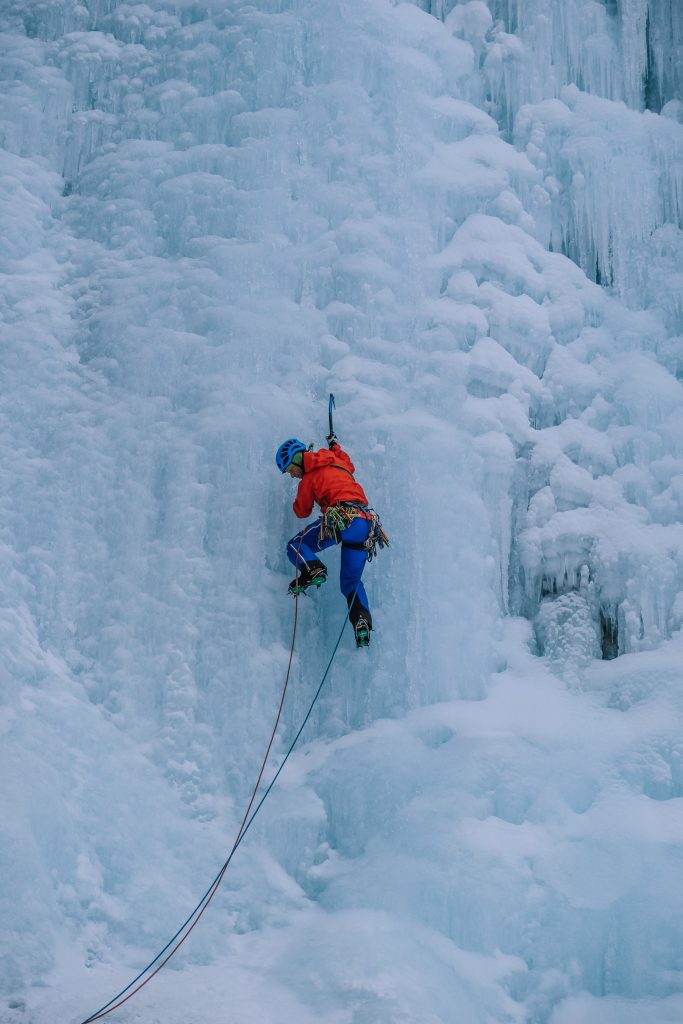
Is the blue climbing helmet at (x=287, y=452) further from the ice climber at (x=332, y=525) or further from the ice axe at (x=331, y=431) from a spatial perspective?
the ice axe at (x=331, y=431)

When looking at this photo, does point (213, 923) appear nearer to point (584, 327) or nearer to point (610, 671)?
point (610, 671)

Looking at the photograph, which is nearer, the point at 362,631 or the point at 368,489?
the point at 362,631

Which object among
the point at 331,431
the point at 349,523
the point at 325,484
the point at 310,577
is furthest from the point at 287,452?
the point at 310,577

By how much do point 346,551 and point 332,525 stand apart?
0.16m

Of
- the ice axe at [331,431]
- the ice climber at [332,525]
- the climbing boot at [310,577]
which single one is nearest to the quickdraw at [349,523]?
the ice climber at [332,525]

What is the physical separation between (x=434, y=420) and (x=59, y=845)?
108 inches

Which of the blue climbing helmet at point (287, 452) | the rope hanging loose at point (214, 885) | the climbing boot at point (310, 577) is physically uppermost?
the blue climbing helmet at point (287, 452)

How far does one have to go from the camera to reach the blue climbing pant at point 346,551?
16.7 ft

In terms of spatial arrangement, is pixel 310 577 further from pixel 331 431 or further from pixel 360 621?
pixel 331 431

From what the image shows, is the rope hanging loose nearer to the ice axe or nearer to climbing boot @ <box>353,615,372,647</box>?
climbing boot @ <box>353,615,372,647</box>

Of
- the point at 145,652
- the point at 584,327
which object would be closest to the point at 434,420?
the point at 584,327

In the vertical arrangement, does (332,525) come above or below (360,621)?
above

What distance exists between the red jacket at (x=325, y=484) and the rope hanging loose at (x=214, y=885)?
1.04 feet

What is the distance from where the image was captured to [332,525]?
5074 millimetres
